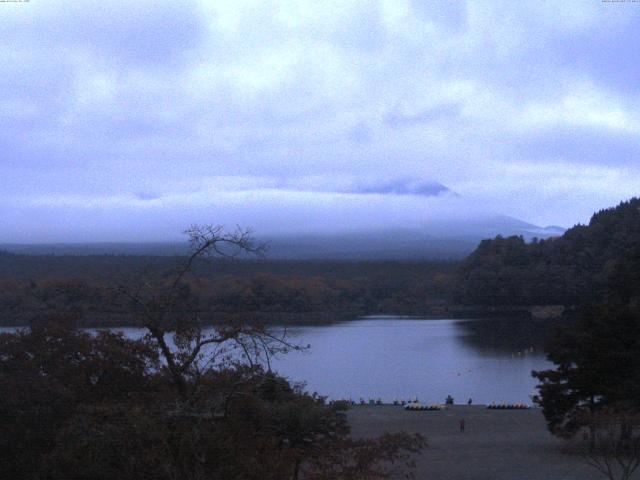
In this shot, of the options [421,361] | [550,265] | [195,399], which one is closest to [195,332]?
[195,399]

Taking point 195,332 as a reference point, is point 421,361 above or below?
below

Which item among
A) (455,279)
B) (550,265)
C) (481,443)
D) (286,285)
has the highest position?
(550,265)

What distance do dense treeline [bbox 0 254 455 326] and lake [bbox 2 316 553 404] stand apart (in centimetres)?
281

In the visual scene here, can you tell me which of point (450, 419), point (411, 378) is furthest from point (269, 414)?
point (411, 378)

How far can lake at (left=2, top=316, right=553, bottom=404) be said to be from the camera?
2717cm

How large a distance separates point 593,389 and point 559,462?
1.29m

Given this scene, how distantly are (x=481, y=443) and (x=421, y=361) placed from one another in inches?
730

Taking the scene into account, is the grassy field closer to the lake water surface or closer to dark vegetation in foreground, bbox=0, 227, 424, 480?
the lake water surface

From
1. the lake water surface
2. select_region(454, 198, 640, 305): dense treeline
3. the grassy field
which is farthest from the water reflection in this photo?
the grassy field

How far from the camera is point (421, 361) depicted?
113 ft

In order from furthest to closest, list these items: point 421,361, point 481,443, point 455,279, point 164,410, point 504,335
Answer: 1. point 455,279
2. point 504,335
3. point 421,361
4. point 481,443
5. point 164,410

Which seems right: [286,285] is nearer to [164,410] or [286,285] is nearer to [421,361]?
[421,361]

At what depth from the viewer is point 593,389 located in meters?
14.2

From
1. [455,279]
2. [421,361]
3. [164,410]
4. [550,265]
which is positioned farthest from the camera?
[455,279]
